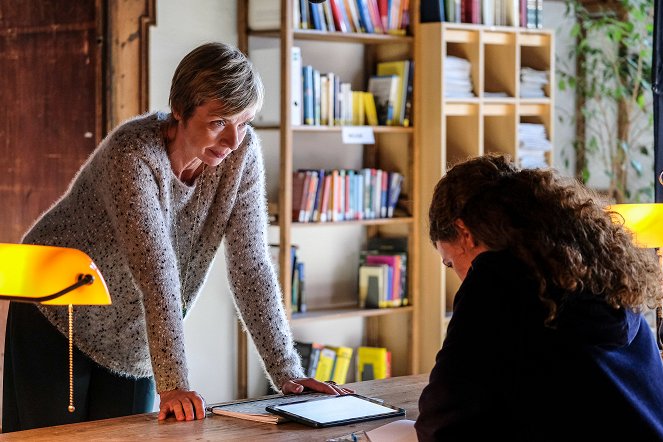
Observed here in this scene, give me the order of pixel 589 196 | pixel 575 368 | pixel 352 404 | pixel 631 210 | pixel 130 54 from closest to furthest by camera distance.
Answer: pixel 575 368 < pixel 589 196 < pixel 352 404 < pixel 631 210 < pixel 130 54

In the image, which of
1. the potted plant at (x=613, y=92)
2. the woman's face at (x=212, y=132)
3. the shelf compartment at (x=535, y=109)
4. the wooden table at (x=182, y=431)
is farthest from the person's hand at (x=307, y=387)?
the potted plant at (x=613, y=92)

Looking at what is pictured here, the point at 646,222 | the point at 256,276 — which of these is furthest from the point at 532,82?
the point at 256,276

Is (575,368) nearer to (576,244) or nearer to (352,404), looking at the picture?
(576,244)

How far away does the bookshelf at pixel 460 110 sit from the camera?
466 cm

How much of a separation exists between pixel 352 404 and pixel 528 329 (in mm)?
740

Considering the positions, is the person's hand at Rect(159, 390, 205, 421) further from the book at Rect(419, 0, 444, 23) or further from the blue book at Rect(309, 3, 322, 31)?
the book at Rect(419, 0, 444, 23)

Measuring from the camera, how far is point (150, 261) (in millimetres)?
2141

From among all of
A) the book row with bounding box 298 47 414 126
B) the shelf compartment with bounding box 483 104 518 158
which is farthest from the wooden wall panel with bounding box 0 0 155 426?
the shelf compartment with bounding box 483 104 518 158

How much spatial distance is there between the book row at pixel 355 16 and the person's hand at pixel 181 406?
2.52m

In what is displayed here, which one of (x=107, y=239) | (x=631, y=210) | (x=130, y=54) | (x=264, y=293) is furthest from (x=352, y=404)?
(x=130, y=54)

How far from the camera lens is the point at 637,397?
1670 millimetres

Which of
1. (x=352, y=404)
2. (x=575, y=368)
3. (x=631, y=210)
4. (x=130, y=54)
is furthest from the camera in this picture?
(x=130, y=54)

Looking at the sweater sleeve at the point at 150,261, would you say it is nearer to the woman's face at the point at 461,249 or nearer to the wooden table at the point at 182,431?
the wooden table at the point at 182,431

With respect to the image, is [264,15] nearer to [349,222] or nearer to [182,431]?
[349,222]
